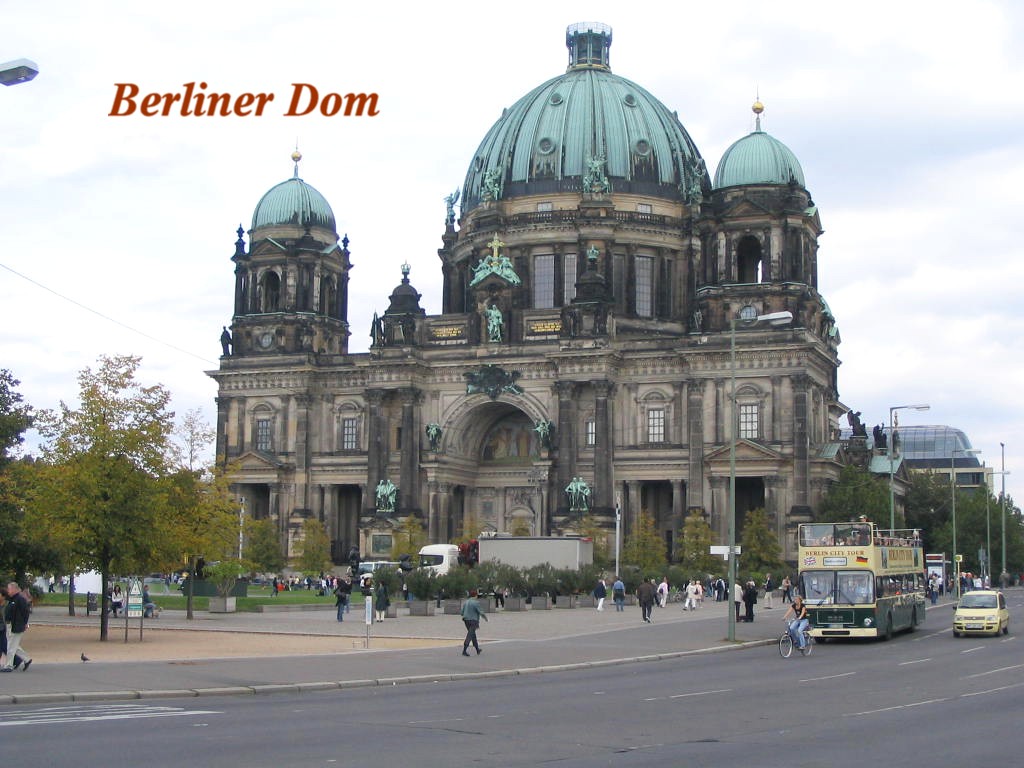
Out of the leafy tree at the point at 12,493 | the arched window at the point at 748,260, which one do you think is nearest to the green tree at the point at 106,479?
the leafy tree at the point at 12,493

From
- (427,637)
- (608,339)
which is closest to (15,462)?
(427,637)

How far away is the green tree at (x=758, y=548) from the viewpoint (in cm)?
8950

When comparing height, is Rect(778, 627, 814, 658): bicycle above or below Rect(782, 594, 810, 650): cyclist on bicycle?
below

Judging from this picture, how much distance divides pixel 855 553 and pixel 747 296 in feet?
174

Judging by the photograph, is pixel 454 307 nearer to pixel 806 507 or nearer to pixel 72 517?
pixel 806 507

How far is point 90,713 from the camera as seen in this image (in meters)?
24.4

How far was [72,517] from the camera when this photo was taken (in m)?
43.9

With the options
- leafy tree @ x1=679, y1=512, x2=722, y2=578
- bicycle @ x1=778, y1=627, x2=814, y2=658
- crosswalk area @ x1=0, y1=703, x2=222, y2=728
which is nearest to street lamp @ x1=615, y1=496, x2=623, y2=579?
leafy tree @ x1=679, y1=512, x2=722, y2=578

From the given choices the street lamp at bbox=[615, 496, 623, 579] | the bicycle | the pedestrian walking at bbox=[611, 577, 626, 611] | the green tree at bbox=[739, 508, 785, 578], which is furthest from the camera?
the green tree at bbox=[739, 508, 785, 578]

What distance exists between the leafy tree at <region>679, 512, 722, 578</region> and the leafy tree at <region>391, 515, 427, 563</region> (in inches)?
682

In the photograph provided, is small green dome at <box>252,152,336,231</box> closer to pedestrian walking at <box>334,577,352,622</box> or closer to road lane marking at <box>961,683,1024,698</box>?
pedestrian walking at <box>334,577,352,622</box>

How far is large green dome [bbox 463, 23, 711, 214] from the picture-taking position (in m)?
110

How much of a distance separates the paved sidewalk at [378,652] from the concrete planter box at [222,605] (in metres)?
0.95

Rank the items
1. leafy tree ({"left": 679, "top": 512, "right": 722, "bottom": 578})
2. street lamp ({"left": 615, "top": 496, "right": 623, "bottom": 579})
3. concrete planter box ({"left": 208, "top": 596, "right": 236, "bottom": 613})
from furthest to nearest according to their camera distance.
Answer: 1. leafy tree ({"left": 679, "top": 512, "right": 722, "bottom": 578})
2. street lamp ({"left": 615, "top": 496, "right": 623, "bottom": 579})
3. concrete planter box ({"left": 208, "top": 596, "right": 236, "bottom": 613})
